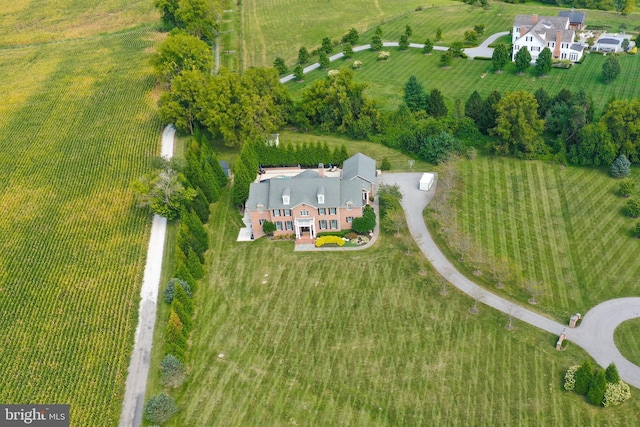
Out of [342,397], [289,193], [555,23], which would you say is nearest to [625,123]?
[555,23]

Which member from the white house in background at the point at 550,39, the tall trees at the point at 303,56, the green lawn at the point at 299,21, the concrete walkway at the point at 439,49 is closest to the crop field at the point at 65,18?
the green lawn at the point at 299,21

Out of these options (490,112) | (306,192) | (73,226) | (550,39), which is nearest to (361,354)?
(306,192)

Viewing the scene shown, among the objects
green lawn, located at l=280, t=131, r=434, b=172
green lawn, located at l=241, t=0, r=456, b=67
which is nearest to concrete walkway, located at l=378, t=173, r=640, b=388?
green lawn, located at l=280, t=131, r=434, b=172

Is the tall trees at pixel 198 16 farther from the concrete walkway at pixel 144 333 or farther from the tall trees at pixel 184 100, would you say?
the concrete walkway at pixel 144 333

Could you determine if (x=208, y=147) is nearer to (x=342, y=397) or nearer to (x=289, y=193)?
(x=289, y=193)

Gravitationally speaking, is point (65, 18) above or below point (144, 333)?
above

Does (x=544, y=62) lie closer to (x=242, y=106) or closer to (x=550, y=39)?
(x=550, y=39)
